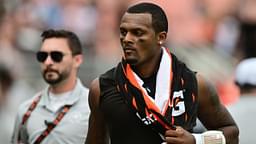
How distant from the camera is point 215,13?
1872 cm

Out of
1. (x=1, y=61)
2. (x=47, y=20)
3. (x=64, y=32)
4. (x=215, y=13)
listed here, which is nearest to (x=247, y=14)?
(x=215, y=13)

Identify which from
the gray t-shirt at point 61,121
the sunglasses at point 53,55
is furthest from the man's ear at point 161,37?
the sunglasses at point 53,55

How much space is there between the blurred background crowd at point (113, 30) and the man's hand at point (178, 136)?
9.28 m

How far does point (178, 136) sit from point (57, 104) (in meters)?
2.28

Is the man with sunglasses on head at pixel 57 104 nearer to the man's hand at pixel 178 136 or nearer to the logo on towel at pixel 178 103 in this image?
the logo on towel at pixel 178 103

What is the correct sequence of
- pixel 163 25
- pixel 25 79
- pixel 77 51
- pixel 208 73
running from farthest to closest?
1. pixel 208 73
2. pixel 25 79
3. pixel 77 51
4. pixel 163 25

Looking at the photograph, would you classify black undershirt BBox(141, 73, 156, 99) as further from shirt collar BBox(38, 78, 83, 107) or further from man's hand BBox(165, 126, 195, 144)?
shirt collar BBox(38, 78, 83, 107)

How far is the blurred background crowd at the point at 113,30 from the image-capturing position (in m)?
17.1

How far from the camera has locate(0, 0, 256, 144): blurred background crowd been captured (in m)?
17.1

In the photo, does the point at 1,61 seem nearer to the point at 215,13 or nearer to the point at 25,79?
the point at 25,79

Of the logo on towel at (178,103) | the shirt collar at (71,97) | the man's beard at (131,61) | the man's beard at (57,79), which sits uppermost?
the man's beard at (131,61)

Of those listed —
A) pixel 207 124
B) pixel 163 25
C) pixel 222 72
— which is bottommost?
pixel 222 72

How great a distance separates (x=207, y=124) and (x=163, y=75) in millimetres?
556

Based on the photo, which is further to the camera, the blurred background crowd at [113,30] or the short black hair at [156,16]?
the blurred background crowd at [113,30]
